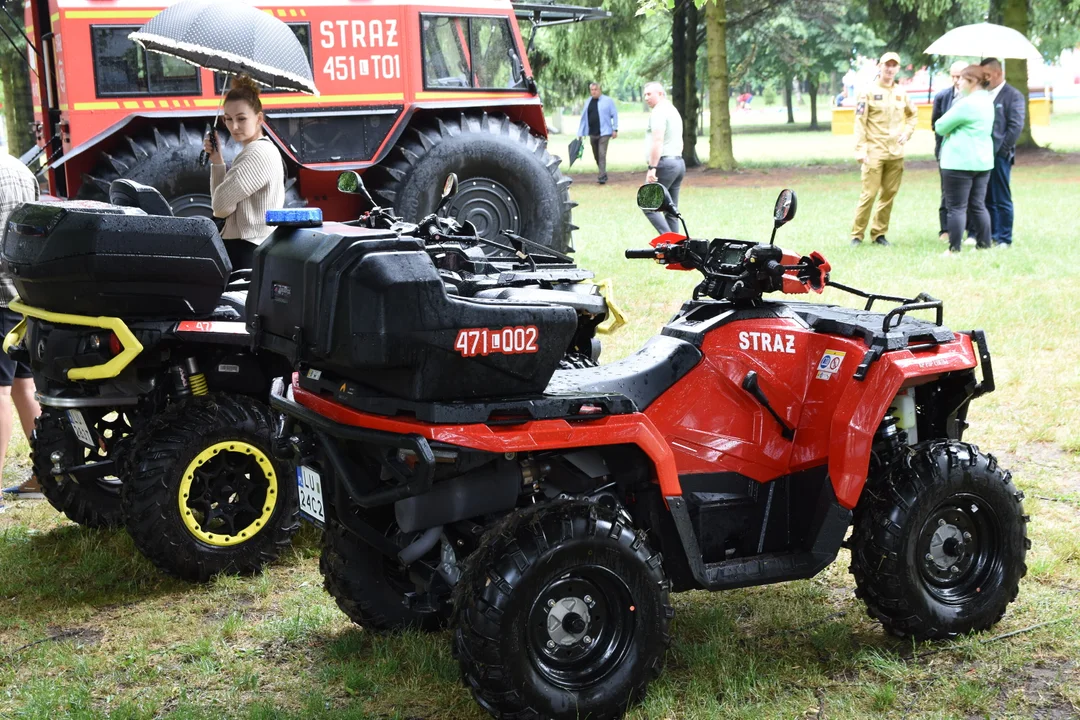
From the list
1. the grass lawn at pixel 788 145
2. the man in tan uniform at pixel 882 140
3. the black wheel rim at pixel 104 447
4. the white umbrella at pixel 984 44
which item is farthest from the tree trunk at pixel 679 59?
the black wheel rim at pixel 104 447

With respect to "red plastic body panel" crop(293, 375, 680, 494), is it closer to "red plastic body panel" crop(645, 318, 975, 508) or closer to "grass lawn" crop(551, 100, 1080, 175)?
"red plastic body panel" crop(645, 318, 975, 508)

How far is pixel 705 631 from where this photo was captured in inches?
181

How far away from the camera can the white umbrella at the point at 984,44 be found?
47.3 feet

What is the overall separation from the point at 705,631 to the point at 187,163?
6.93m

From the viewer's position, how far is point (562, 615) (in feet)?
12.5

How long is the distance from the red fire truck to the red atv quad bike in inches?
262

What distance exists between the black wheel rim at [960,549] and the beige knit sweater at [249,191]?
11.2 ft

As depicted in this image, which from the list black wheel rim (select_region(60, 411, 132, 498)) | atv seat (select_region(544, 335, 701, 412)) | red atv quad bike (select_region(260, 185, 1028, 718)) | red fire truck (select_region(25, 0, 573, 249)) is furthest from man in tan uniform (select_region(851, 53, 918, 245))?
atv seat (select_region(544, 335, 701, 412))

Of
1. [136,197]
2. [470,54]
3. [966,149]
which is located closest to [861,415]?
[136,197]

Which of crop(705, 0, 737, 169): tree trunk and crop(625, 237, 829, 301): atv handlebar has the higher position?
crop(705, 0, 737, 169): tree trunk

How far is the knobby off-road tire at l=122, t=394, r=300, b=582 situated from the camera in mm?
5129

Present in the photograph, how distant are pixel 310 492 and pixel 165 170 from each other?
6.54 metres

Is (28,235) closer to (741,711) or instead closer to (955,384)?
(741,711)

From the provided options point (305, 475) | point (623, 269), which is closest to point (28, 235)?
point (305, 475)
